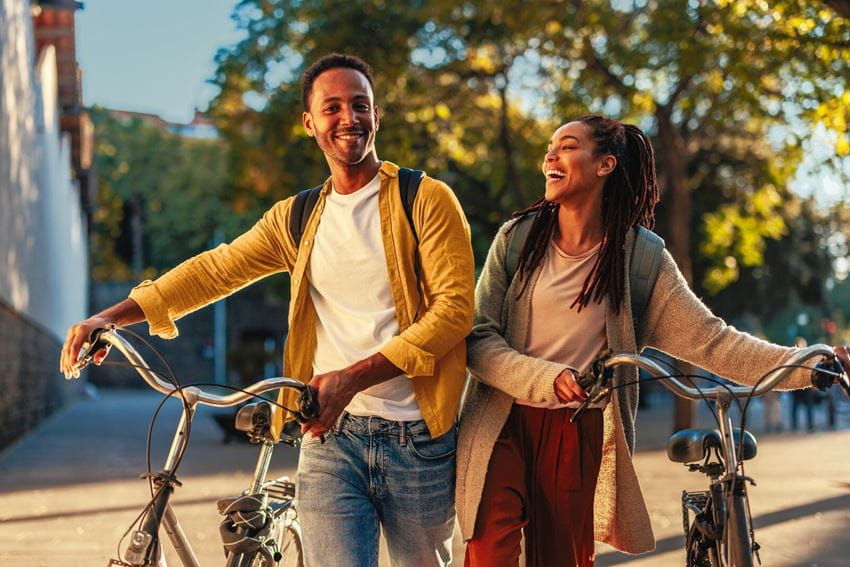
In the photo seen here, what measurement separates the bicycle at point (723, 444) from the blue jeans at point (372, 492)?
1.81ft

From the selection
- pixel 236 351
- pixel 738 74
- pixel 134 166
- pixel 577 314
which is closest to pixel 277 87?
pixel 738 74

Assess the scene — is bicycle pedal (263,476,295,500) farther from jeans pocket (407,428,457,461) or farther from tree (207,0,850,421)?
tree (207,0,850,421)

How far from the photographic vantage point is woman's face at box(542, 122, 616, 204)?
4.12 meters

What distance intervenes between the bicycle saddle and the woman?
26 cm

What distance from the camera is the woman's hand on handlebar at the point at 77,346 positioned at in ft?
11.8

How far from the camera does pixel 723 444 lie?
135 inches

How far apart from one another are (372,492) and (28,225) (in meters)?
17.9

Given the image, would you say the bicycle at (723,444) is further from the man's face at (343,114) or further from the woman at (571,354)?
Answer: the man's face at (343,114)

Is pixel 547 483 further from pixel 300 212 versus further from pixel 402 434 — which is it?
pixel 300 212

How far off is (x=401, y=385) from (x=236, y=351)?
1150 inches

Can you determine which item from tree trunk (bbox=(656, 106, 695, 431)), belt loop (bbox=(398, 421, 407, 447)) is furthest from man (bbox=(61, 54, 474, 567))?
tree trunk (bbox=(656, 106, 695, 431))

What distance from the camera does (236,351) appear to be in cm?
3281

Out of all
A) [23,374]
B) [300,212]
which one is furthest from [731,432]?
[23,374]

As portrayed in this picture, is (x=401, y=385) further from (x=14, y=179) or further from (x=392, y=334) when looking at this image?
(x=14, y=179)
